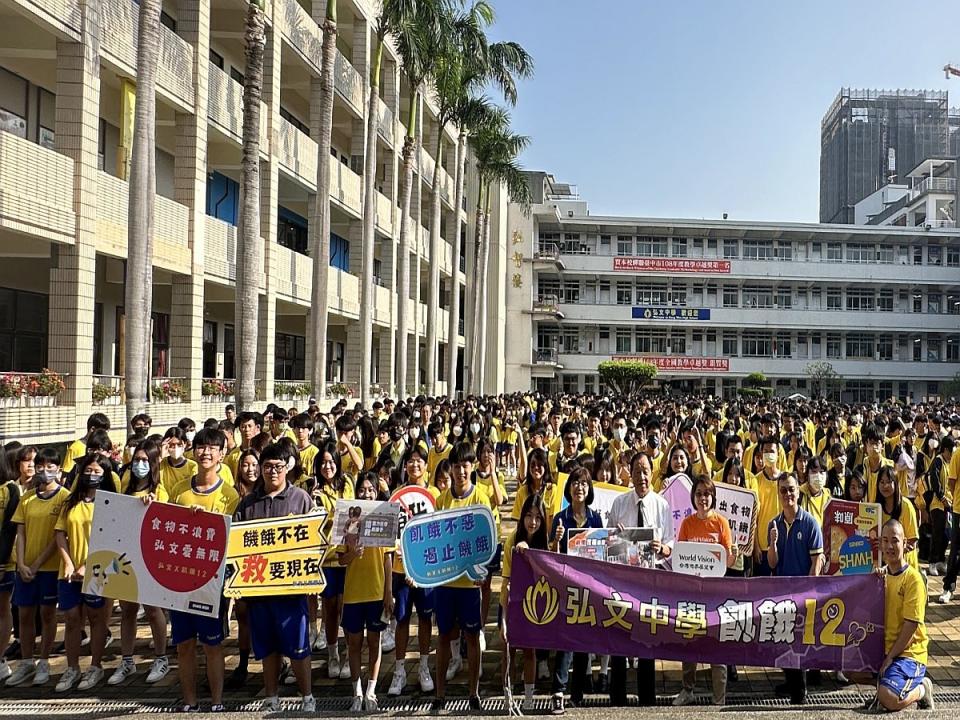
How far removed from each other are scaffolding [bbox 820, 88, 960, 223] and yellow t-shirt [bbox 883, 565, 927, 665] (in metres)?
78.5

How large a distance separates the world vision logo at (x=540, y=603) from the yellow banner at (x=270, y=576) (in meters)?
1.54

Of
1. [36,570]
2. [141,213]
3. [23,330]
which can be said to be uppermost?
[141,213]

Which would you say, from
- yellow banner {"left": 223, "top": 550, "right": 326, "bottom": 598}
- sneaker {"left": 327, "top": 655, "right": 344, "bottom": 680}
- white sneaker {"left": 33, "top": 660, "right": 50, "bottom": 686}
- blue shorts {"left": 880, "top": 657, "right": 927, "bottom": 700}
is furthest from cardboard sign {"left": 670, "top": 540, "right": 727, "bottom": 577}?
white sneaker {"left": 33, "top": 660, "right": 50, "bottom": 686}

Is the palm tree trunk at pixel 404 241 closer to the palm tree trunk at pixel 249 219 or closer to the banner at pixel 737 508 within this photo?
the palm tree trunk at pixel 249 219

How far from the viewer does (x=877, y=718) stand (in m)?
5.46

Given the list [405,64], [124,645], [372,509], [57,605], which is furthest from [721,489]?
[405,64]

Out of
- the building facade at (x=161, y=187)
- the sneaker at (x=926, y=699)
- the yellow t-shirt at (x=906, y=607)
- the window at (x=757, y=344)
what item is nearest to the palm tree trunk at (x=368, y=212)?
the building facade at (x=161, y=187)

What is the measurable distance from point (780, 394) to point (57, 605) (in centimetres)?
5389

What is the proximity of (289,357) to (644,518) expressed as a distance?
27373mm

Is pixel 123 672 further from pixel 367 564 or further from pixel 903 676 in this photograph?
pixel 903 676

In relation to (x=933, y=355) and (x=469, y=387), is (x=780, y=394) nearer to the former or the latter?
(x=933, y=355)

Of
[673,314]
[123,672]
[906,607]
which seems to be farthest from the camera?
[673,314]

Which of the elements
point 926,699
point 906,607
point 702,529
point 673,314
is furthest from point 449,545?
point 673,314

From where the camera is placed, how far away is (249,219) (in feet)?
52.1
